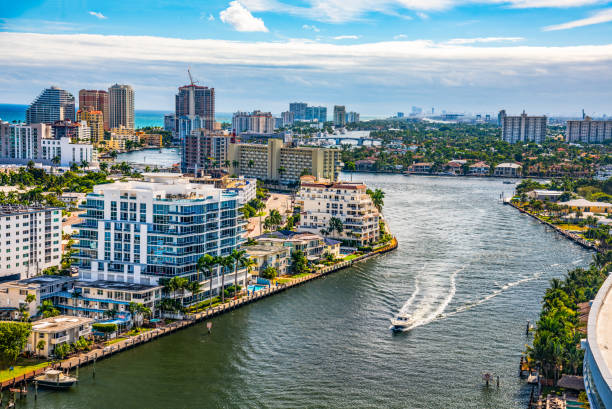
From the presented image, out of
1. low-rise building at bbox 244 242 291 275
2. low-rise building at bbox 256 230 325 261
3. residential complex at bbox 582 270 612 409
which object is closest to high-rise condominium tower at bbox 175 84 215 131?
low-rise building at bbox 256 230 325 261

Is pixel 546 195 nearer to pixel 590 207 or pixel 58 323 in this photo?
pixel 590 207

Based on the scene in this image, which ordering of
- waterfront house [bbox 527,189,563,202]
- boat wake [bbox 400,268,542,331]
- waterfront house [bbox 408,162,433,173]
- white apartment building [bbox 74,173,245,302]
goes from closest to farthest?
1. white apartment building [bbox 74,173,245,302]
2. boat wake [bbox 400,268,542,331]
3. waterfront house [bbox 527,189,563,202]
4. waterfront house [bbox 408,162,433,173]

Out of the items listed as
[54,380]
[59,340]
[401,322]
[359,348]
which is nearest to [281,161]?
[401,322]

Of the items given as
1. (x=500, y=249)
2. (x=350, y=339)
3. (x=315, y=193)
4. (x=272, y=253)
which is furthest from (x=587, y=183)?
(x=350, y=339)

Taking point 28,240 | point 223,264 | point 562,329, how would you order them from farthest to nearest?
point 28,240 < point 223,264 < point 562,329

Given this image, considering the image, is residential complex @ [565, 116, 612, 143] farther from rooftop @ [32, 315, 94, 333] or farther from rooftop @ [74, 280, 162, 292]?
rooftop @ [32, 315, 94, 333]

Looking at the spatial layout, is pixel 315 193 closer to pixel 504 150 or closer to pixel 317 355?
pixel 317 355
